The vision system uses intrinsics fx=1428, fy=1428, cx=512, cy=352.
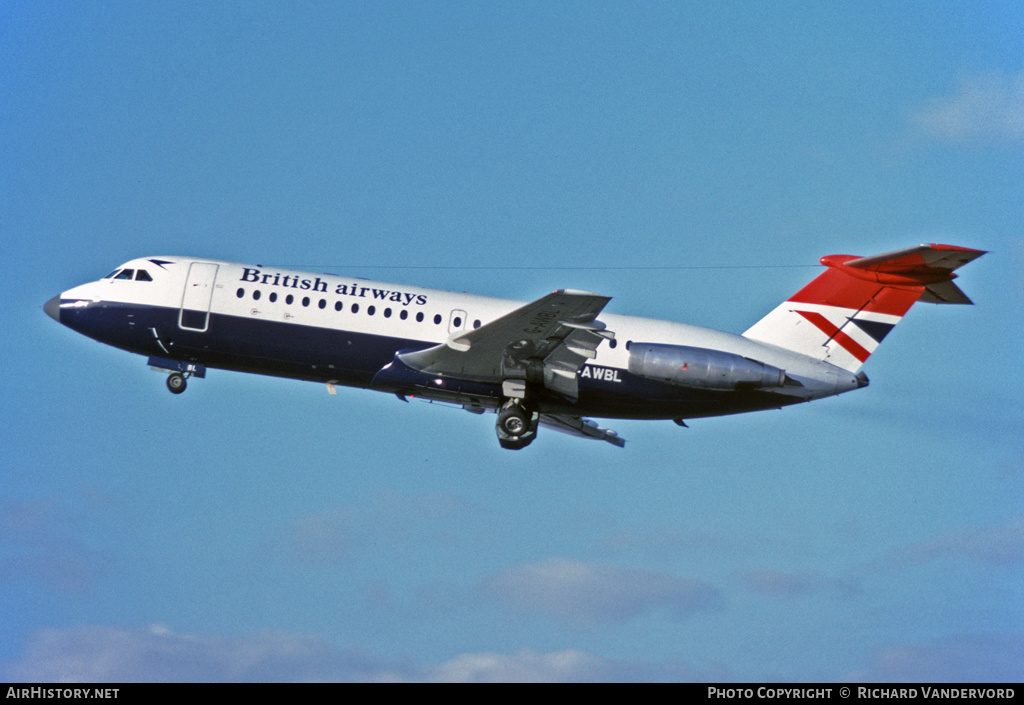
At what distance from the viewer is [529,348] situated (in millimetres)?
38156

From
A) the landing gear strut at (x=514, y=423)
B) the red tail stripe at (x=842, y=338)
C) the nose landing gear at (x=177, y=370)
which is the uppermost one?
the red tail stripe at (x=842, y=338)

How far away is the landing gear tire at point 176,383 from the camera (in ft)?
134

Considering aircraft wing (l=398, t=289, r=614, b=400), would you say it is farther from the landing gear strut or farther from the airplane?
the landing gear strut

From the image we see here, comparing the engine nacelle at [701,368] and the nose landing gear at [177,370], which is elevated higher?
the nose landing gear at [177,370]

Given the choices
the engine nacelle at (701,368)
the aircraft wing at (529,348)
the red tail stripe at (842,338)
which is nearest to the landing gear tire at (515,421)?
the aircraft wing at (529,348)

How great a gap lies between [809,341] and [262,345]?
50.1ft

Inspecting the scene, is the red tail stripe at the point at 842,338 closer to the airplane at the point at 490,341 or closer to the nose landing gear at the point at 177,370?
the airplane at the point at 490,341

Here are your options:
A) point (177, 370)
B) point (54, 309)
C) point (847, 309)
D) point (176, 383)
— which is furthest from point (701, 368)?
point (54, 309)

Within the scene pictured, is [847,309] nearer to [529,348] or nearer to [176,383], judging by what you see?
[529,348]

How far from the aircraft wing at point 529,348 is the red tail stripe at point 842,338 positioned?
6545 millimetres
